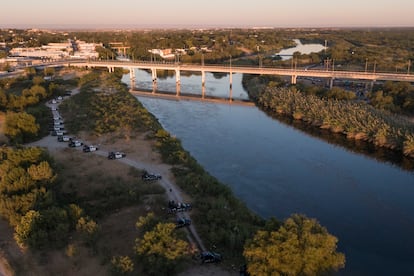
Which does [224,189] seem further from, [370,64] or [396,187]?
[370,64]

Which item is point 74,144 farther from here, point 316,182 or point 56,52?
point 56,52

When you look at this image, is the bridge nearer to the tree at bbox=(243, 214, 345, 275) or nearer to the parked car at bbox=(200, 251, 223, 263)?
the parked car at bbox=(200, 251, 223, 263)

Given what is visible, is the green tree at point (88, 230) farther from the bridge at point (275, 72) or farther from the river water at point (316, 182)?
the bridge at point (275, 72)

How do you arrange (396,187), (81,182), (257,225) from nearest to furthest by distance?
(257,225) → (81,182) → (396,187)

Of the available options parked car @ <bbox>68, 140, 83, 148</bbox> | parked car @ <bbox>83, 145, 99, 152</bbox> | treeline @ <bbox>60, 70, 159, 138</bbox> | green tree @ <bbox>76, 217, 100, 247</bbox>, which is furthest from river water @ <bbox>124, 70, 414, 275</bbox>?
green tree @ <bbox>76, 217, 100, 247</bbox>

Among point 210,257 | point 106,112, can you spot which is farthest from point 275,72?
point 210,257

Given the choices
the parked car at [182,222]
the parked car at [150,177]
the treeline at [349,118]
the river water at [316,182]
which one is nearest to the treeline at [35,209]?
the parked car at [182,222]

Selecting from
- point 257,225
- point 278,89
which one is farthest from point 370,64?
point 257,225
